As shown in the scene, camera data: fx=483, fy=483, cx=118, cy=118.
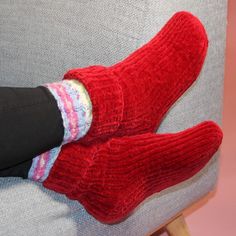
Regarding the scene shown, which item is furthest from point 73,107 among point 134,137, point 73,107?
point 134,137

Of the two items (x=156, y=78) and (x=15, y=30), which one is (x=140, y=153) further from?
(x=15, y=30)

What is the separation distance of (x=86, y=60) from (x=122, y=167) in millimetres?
211

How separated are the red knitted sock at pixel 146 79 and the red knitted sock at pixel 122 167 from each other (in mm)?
23

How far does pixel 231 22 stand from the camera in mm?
1887

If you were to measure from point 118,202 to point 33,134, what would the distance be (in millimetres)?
163

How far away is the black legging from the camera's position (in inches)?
21.2

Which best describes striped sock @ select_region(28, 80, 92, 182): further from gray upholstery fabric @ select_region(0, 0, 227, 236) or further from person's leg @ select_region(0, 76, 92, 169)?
gray upholstery fabric @ select_region(0, 0, 227, 236)

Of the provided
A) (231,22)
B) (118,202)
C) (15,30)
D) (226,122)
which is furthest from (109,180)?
(231,22)

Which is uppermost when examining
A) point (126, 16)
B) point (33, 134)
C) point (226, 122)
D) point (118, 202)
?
point (126, 16)

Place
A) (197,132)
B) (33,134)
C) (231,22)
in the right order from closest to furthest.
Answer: (33,134) → (197,132) → (231,22)

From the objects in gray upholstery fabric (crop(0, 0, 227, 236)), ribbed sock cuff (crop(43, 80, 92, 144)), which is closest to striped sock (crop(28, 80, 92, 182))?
ribbed sock cuff (crop(43, 80, 92, 144))

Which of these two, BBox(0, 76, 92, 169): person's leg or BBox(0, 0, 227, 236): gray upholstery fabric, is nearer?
BBox(0, 76, 92, 169): person's leg

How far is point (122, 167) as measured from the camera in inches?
25.0

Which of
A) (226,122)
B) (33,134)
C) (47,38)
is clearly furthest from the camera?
(226,122)
